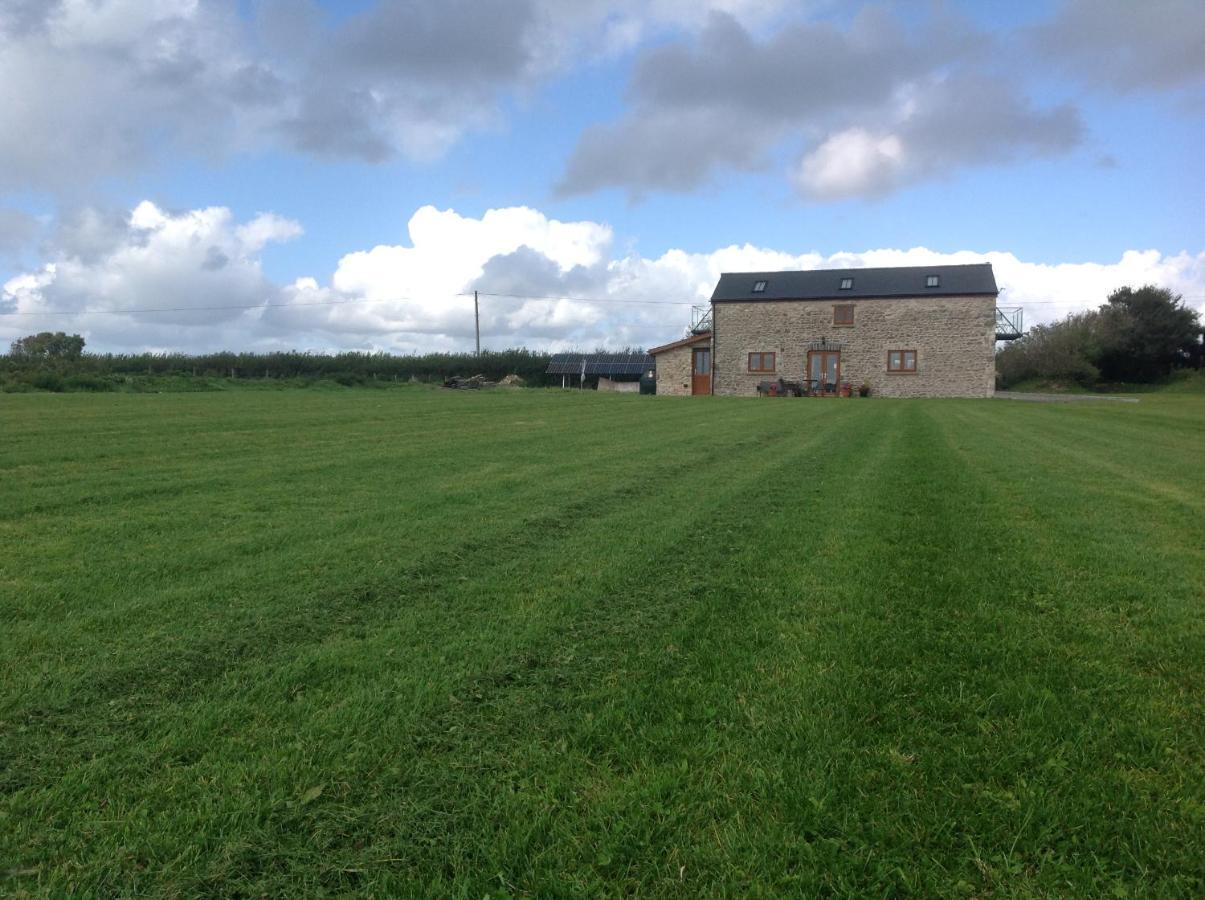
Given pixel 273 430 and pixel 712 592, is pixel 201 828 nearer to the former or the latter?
pixel 712 592

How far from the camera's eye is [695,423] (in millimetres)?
17766

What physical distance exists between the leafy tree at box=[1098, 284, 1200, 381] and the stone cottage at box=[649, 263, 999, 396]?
18.6 meters

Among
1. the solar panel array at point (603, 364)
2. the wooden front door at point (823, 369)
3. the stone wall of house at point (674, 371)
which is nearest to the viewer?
the wooden front door at point (823, 369)

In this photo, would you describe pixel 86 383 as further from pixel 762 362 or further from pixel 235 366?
pixel 762 362

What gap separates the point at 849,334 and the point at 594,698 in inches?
1596

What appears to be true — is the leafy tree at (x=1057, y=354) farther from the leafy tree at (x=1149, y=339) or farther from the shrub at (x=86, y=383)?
the shrub at (x=86, y=383)

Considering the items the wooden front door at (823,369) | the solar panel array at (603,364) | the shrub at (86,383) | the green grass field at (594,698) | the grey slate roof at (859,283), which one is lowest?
the green grass field at (594,698)

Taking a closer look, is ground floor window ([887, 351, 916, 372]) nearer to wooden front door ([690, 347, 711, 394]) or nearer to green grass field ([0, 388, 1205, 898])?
wooden front door ([690, 347, 711, 394])

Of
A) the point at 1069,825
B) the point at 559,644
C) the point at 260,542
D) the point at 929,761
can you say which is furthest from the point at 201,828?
the point at 260,542

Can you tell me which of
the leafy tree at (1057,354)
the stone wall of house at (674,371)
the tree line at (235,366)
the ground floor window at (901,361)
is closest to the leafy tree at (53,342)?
the tree line at (235,366)

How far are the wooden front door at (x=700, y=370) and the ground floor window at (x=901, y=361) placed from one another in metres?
9.97

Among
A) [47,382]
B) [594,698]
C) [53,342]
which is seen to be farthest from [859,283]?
[53,342]

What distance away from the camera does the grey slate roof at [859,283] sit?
39.0 meters

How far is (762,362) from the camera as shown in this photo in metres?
42.2
